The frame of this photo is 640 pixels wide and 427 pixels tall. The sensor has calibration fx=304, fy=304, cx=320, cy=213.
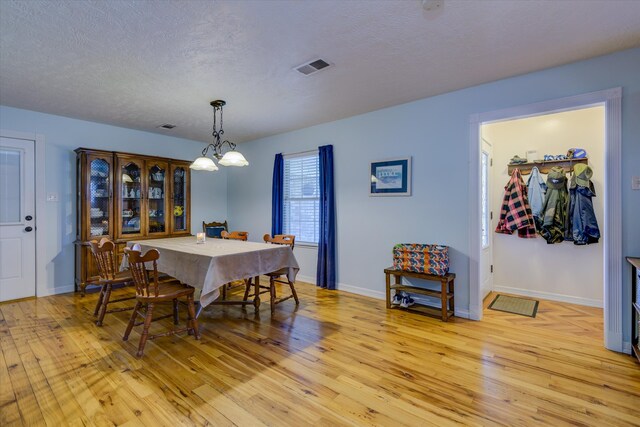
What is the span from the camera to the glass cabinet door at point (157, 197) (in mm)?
4801

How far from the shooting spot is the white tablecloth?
8.46 ft

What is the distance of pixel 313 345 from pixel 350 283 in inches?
67.9

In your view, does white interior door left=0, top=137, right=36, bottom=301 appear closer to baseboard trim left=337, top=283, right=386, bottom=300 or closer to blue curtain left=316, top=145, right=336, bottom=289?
blue curtain left=316, top=145, right=336, bottom=289

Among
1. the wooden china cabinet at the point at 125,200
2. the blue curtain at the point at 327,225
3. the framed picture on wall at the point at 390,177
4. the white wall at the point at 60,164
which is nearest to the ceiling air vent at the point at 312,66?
the framed picture on wall at the point at 390,177

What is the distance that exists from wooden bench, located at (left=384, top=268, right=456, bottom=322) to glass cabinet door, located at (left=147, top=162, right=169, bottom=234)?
3.67 metres

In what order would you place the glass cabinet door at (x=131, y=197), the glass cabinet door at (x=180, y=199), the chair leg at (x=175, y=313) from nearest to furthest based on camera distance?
the chair leg at (x=175, y=313) → the glass cabinet door at (x=131, y=197) → the glass cabinet door at (x=180, y=199)

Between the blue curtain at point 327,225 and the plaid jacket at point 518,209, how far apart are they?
2349 mm

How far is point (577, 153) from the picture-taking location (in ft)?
11.9

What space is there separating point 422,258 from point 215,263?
213 centimetres

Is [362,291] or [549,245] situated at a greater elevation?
[549,245]

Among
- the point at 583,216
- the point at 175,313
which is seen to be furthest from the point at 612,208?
the point at 175,313

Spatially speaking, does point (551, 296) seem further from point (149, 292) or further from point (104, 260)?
point (104, 260)

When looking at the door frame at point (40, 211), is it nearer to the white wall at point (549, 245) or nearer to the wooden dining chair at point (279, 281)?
the wooden dining chair at point (279, 281)

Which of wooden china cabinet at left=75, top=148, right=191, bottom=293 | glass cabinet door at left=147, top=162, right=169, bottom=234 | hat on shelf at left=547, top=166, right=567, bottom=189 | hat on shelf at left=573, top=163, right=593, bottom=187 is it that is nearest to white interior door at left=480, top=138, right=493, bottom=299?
hat on shelf at left=547, top=166, right=567, bottom=189
